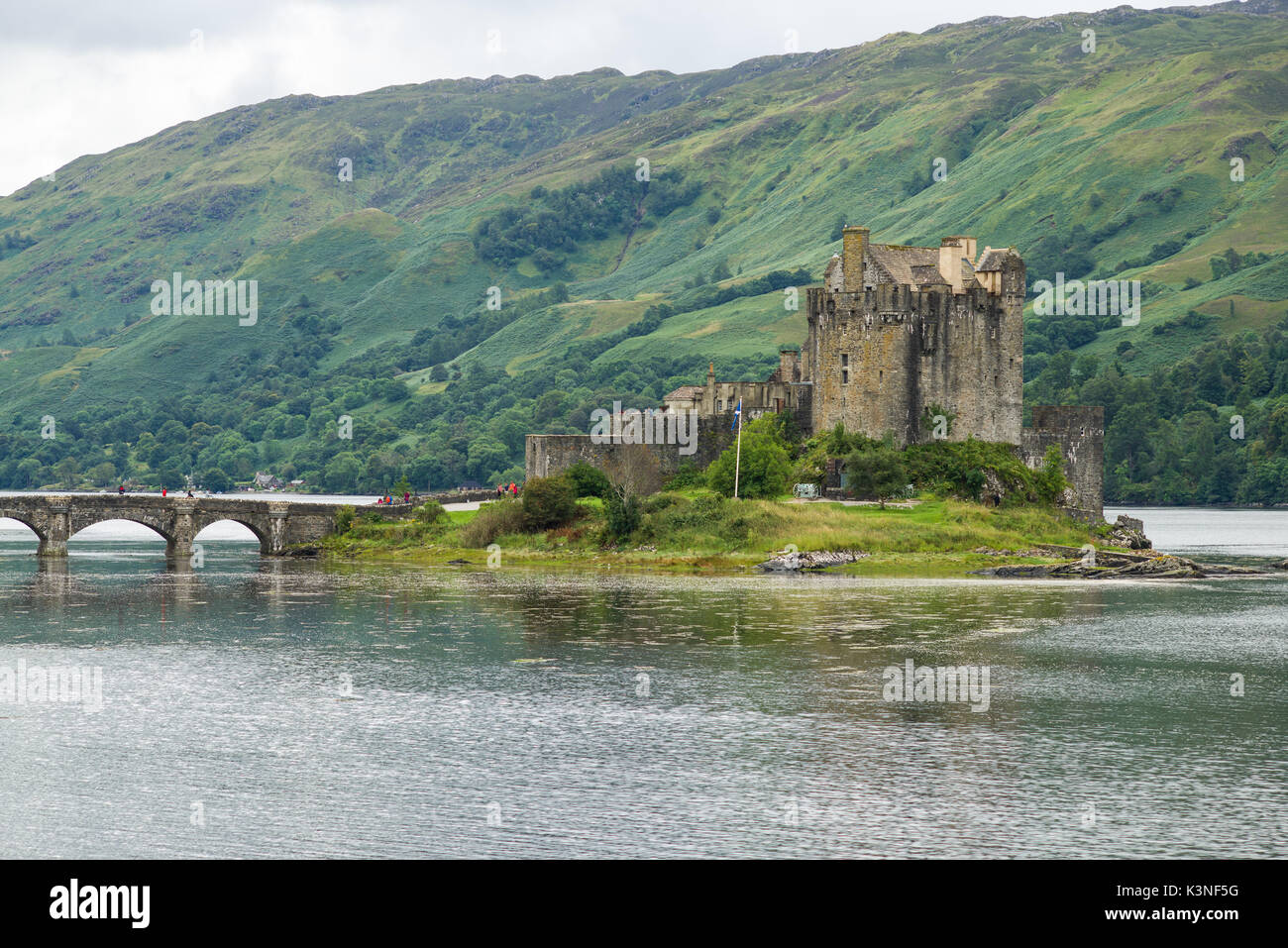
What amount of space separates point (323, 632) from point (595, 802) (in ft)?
97.6

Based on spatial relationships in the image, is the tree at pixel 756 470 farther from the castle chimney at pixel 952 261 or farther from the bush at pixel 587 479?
the castle chimney at pixel 952 261

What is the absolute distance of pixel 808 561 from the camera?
81.9m

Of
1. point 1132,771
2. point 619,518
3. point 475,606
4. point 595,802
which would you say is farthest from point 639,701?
point 619,518

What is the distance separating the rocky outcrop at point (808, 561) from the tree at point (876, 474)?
17.3 feet

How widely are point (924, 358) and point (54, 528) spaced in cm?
5713

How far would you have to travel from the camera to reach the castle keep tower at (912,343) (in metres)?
89.5

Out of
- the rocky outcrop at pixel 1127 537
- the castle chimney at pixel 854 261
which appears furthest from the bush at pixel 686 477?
the rocky outcrop at pixel 1127 537

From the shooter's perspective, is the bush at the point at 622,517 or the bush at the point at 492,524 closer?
the bush at the point at 622,517

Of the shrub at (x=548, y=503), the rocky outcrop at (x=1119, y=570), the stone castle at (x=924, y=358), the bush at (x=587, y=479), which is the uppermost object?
the stone castle at (x=924, y=358)

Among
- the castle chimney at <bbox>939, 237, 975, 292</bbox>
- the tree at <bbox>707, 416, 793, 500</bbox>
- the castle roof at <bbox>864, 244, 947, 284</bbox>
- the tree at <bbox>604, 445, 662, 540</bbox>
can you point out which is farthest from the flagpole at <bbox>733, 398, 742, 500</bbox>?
the castle chimney at <bbox>939, 237, 975, 292</bbox>

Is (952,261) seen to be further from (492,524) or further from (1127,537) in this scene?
(492,524)

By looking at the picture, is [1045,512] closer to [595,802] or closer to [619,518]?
[619,518]

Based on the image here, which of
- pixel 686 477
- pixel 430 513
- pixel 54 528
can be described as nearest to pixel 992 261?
pixel 686 477

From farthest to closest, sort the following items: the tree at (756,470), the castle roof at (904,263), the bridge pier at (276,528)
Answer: the bridge pier at (276,528)
the castle roof at (904,263)
the tree at (756,470)
